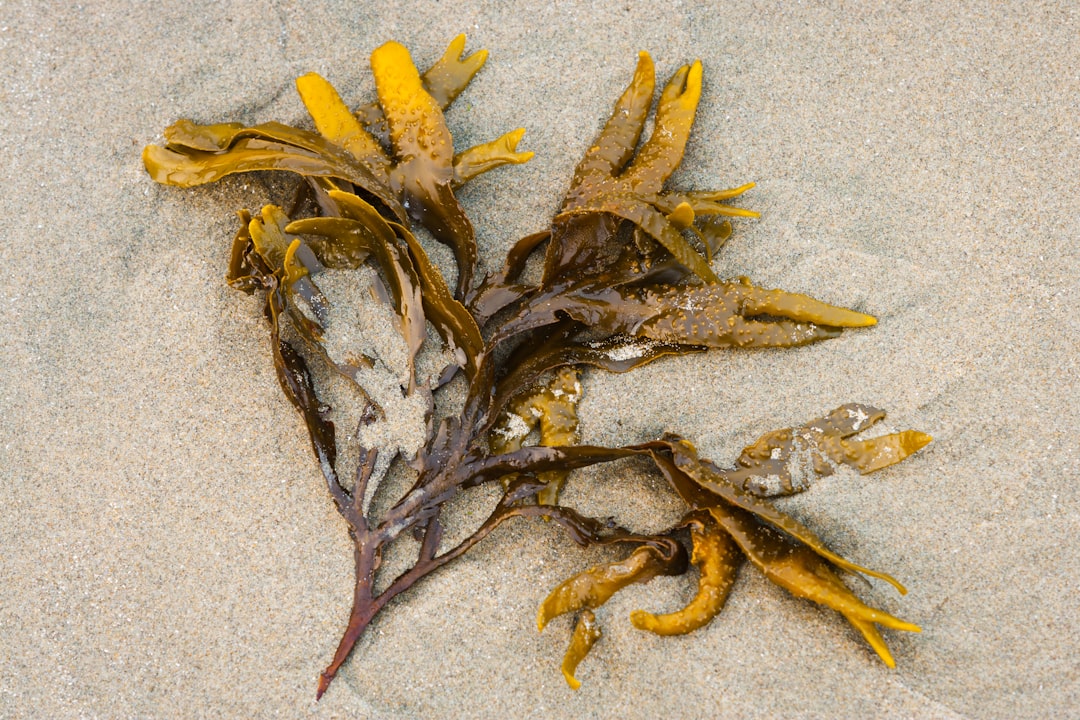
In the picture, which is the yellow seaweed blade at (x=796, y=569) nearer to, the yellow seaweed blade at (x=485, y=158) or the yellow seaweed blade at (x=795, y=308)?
the yellow seaweed blade at (x=795, y=308)

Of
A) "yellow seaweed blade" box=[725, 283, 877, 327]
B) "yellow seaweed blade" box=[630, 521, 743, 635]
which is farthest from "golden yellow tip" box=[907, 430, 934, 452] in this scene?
"yellow seaweed blade" box=[630, 521, 743, 635]

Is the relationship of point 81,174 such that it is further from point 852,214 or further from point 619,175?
point 852,214

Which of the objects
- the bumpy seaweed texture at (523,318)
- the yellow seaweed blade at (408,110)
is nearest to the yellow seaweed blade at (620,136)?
the bumpy seaweed texture at (523,318)

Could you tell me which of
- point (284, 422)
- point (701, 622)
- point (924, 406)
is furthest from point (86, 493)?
point (924, 406)

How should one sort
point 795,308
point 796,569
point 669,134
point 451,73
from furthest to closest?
point 451,73, point 669,134, point 795,308, point 796,569

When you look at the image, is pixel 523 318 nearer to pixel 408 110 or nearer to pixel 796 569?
pixel 408 110

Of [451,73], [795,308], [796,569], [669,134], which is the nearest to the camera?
[796,569]

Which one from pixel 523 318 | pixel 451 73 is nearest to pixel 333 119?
pixel 451 73
